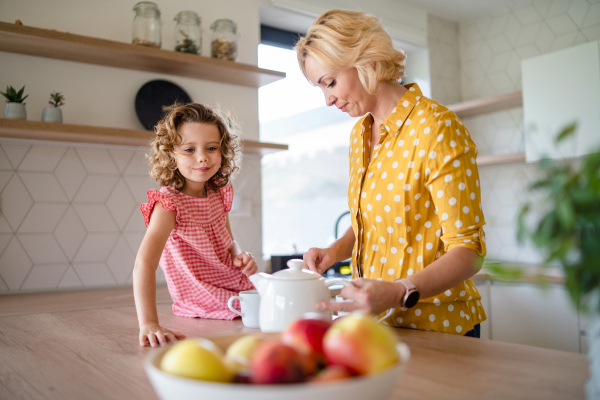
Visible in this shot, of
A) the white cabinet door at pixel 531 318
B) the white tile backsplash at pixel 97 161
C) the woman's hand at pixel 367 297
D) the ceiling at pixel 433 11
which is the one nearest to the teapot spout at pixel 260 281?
the woman's hand at pixel 367 297

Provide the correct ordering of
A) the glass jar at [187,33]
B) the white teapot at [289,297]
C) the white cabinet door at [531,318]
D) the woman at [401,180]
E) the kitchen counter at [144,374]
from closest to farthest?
1. the kitchen counter at [144,374]
2. the white teapot at [289,297]
3. the woman at [401,180]
4. the glass jar at [187,33]
5. the white cabinet door at [531,318]

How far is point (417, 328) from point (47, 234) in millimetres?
1594

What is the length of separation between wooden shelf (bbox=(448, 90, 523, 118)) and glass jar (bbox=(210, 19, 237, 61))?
165 cm

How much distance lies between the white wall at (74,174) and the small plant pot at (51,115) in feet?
0.45

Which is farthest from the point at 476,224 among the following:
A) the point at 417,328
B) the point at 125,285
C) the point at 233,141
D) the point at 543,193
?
the point at 125,285

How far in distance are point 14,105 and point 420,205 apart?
1540 mm

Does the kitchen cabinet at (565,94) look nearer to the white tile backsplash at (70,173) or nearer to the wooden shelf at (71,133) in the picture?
the wooden shelf at (71,133)

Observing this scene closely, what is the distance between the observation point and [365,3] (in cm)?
315

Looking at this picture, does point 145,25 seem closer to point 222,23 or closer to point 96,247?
point 222,23

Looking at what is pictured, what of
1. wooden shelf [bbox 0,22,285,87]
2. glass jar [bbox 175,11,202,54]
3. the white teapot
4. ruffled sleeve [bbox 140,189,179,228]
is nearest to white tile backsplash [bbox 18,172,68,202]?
wooden shelf [bbox 0,22,285,87]

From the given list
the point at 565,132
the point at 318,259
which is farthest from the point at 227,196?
the point at 565,132

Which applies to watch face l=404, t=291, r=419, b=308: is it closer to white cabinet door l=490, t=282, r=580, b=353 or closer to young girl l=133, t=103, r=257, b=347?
young girl l=133, t=103, r=257, b=347

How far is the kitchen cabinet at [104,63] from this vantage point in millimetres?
1872

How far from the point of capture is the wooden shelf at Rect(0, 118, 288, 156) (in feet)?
6.01
